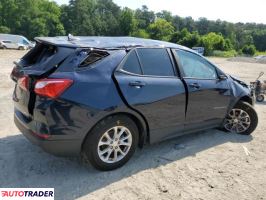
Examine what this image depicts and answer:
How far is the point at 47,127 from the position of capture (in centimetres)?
356

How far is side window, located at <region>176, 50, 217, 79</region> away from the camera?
4805 millimetres

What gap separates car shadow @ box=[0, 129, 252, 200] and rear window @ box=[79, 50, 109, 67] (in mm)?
1411

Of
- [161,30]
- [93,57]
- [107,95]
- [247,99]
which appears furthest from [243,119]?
[161,30]

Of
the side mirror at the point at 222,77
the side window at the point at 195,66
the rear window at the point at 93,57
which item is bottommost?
the side mirror at the point at 222,77

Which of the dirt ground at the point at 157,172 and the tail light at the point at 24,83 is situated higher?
the tail light at the point at 24,83

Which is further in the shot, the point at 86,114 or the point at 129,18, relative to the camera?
the point at 129,18

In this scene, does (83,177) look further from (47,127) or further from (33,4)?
(33,4)

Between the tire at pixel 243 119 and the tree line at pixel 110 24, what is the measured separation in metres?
58.7

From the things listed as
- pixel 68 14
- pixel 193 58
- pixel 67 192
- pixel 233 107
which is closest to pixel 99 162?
pixel 67 192

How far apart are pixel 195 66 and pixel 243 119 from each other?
1631 mm

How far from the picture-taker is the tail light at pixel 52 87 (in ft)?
11.5

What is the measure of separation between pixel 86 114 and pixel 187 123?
6.04 feet

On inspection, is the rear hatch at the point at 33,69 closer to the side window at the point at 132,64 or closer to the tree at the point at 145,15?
the side window at the point at 132,64

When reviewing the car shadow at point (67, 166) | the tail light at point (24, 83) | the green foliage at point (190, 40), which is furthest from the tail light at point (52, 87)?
the green foliage at point (190, 40)
